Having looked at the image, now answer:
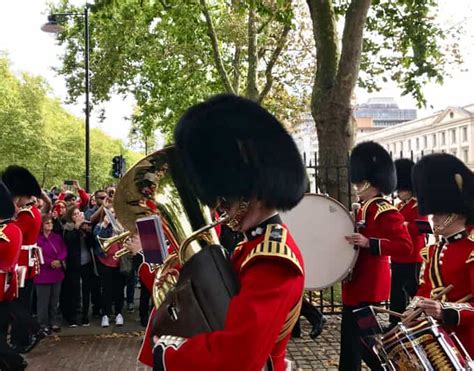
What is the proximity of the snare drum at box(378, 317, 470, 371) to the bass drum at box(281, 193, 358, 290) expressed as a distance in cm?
208

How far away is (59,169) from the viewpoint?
1378 inches

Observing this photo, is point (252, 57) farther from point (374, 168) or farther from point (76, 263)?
point (374, 168)

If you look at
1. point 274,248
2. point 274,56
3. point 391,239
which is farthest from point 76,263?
point 274,56

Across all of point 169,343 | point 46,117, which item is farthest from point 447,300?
point 46,117

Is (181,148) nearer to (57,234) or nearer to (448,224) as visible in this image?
(448,224)

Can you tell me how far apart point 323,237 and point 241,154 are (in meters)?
3.54

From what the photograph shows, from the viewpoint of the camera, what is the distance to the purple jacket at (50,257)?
815cm

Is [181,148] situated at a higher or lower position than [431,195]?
higher

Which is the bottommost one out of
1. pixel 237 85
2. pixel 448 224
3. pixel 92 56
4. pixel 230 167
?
pixel 448 224

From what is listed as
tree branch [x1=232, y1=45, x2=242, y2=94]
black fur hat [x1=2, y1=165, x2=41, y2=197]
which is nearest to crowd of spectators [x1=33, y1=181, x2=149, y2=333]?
black fur hat [x1=2, y1=165, x2=41, y2=197]

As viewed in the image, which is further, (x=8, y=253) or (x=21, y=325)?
(x=21, y=325)

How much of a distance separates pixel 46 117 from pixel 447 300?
32141 mm

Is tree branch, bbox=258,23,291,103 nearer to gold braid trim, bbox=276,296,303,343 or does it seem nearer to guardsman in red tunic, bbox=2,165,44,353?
guardsman in red tunic, bbox=2,165,44,353

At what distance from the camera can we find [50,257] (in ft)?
26.9
